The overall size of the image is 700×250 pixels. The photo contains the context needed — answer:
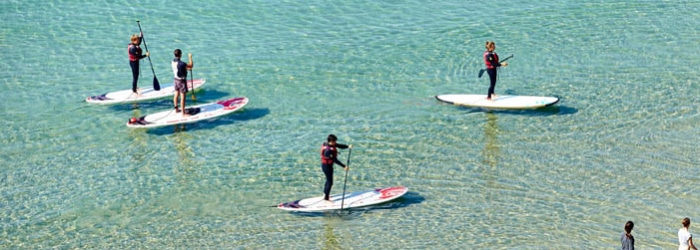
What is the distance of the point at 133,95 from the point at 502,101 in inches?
444

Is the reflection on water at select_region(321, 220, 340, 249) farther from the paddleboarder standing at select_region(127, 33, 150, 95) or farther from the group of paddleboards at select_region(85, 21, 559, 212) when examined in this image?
the paddleboarder standing at select_region(127, 33, 150, 95)

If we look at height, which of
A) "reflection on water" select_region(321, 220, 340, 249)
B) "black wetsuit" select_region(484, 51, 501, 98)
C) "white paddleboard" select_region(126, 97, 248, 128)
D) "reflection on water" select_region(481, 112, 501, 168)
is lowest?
"reflection on water" select_region(321, 220, 340, 249)

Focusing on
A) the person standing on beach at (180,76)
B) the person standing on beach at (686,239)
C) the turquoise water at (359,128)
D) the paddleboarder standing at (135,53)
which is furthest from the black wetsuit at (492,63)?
the person standing on beach at (686,239)

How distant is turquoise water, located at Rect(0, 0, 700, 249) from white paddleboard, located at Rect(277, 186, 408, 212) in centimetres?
20

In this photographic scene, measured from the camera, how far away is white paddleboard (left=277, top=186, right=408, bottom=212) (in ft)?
82.8

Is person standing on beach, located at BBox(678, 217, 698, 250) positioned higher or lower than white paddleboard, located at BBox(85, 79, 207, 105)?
higher

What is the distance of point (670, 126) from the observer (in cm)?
3014

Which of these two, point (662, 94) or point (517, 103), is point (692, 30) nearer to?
point (662, 94)

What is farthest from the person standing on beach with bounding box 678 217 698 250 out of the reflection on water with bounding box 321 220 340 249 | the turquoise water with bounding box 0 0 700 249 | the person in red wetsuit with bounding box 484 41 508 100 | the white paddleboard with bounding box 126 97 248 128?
the white paddleboard with bounding box 126 97 248 128

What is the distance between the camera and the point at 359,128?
30969 millimetres

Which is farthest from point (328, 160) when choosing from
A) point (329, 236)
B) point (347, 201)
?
point (329, 236)

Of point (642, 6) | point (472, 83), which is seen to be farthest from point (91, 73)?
point (642, 6)

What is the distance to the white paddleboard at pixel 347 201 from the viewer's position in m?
25.2

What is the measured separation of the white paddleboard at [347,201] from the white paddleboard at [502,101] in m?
6.99
